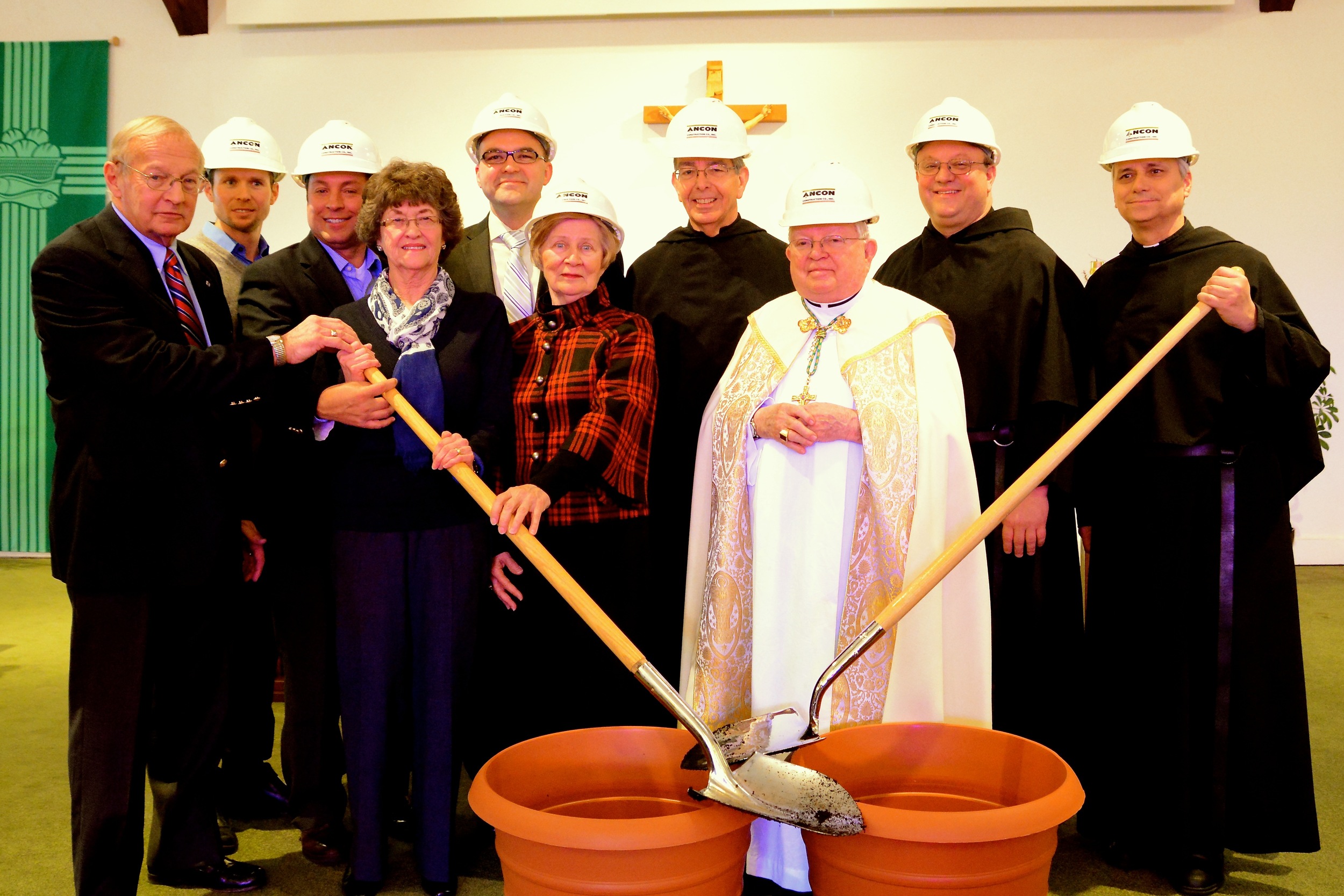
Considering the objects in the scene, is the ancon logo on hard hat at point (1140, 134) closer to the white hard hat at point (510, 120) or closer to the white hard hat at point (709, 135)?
the white hard hat at point (709, 135)

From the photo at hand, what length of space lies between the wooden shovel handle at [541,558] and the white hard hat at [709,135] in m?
1.31

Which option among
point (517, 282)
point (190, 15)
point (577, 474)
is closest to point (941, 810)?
point (577, 474)

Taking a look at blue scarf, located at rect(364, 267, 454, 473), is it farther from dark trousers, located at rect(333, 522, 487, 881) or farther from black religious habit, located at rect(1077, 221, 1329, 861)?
black religious habit, located at rect(1077, 221, 1329, 861)

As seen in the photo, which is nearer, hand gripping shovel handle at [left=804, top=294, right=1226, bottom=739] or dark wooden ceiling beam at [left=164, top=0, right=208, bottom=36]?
hand gripping shovel handle at [left=804, top=294, right=1226, bottom=739]

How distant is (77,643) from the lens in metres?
2.41

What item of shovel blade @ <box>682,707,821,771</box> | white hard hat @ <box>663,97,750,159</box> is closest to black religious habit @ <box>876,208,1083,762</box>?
white hard hat @ <box>663,97,750,159</box>

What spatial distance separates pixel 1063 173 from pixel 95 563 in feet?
22.2

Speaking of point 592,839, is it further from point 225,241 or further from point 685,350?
point 225,241

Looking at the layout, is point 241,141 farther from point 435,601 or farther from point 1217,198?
point 1217,198

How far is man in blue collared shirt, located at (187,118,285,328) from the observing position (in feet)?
11.8

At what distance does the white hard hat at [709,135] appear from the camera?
3.24m

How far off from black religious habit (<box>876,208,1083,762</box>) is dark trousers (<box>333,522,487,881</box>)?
1.54 m

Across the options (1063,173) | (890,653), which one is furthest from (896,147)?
(890,653)

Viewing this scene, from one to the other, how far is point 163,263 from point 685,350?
1.47 meters
